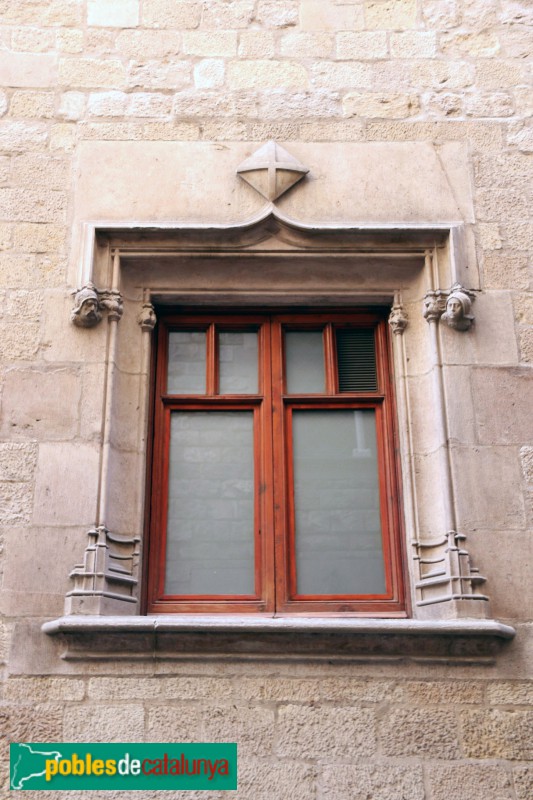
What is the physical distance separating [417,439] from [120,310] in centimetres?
162

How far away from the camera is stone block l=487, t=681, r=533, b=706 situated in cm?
427

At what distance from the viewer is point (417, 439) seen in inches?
194

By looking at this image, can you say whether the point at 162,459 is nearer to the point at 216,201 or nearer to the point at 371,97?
the point at 216,201

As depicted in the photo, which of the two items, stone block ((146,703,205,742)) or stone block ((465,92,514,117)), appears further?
stone block ((465,92,514,117))

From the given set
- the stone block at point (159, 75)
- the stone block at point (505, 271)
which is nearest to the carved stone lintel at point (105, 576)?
the stone block at point (505, 271)

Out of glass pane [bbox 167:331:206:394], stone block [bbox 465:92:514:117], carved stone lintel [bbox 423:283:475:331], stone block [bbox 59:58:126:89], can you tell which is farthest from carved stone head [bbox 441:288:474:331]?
stone block [bbox 59:58:126:89]

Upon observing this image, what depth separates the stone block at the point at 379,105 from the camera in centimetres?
552

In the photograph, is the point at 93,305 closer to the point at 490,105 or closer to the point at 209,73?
the point at 209,73

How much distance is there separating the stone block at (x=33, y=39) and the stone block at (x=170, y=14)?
21.0 inches

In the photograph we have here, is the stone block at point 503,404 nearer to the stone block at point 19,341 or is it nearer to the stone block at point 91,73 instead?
the stone block at point 19,341

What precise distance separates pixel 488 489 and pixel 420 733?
117 centimetres

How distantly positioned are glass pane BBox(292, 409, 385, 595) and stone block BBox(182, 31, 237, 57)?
83.5 inches

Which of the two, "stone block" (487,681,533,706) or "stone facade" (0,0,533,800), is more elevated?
"stone facade" (0,0,533,800)

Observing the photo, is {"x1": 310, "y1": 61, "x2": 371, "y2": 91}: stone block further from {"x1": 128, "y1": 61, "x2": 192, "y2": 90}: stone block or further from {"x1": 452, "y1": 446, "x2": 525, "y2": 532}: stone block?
{"x1": 452, "y1": 446, "x2": 525, "y2": 532}: stone block
